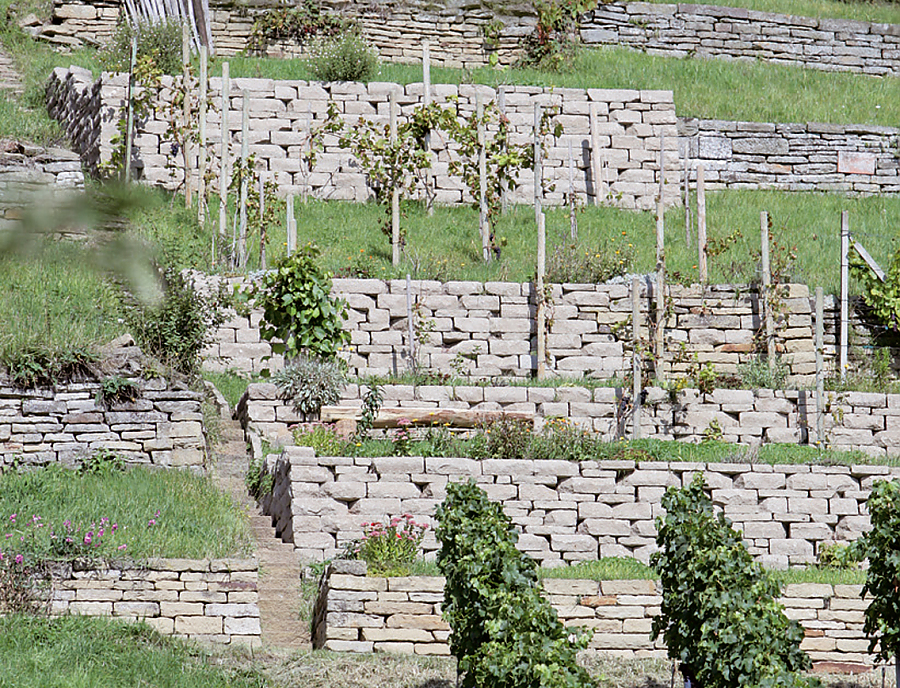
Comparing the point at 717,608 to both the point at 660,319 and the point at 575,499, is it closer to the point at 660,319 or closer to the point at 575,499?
the point at 575,499

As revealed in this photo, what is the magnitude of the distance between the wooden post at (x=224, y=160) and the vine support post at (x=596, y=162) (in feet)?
15.6

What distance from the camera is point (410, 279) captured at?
42.3 ft

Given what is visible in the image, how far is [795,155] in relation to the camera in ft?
60.2

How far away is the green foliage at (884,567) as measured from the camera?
298 inches

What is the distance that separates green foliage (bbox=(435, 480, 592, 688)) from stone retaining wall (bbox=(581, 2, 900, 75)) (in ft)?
46.3

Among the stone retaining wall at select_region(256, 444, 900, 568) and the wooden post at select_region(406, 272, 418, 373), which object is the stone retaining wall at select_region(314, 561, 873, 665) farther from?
the wooden post at select_region(406, 272, 418, 373)

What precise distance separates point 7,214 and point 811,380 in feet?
38.8

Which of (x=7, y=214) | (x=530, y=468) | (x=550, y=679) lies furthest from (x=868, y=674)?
(x=7, y=214)

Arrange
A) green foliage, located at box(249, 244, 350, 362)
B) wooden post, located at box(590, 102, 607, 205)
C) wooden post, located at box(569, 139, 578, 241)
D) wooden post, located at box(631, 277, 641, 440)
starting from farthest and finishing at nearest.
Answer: wooden post, located at box(590, 102, 607, 205), wooden post, located at box(569, 139, 578, 241), wooden post, located at box(631, 277, 641, 440), green foliage, located at box(249, 244, 350, 362)

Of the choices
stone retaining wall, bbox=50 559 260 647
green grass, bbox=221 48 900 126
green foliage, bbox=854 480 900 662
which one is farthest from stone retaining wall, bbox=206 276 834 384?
green grass, bbox=221 48 900 126

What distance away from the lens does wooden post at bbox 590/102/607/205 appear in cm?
1634

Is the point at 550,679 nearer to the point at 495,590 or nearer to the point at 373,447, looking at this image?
the point at 495,590

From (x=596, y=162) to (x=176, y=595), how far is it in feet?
31.9

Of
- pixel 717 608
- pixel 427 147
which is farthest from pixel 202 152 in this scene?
pixel 717 608
